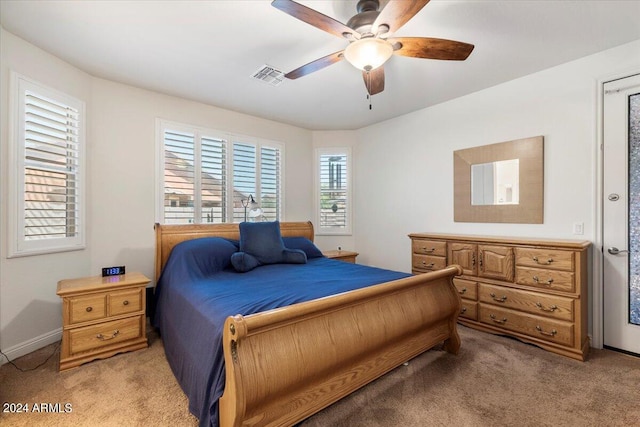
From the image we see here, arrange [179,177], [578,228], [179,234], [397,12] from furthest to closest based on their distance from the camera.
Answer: [179,177] < [179,234] < [578,228] < [397,12]

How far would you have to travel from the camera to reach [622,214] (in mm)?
2498

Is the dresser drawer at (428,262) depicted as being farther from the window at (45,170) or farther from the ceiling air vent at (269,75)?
the window at (45,170)

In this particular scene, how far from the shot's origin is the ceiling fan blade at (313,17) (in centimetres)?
151

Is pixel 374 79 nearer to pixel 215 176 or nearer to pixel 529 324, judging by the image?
pixel 215 176

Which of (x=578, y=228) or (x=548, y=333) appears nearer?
(x=548, y=333)

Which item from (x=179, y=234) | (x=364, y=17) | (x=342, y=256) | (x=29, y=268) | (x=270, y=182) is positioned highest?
(x=364, y=17)

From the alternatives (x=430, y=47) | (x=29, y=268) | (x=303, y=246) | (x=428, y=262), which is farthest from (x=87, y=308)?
(x=428, y=262)

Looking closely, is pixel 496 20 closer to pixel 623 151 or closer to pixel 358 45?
pixel 358 45

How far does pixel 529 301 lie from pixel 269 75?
3.25 m

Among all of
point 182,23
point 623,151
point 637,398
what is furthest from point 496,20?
point 637,398

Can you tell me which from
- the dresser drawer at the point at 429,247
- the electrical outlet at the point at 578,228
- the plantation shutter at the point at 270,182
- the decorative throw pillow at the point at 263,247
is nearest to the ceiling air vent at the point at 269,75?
the plantation shutter at the point at 270,182

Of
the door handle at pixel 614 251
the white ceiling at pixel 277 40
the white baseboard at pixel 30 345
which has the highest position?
the white ceiling at pixel 277 40

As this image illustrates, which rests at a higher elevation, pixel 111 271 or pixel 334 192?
pixel 334 192

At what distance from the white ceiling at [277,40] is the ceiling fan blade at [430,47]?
1.03ft
